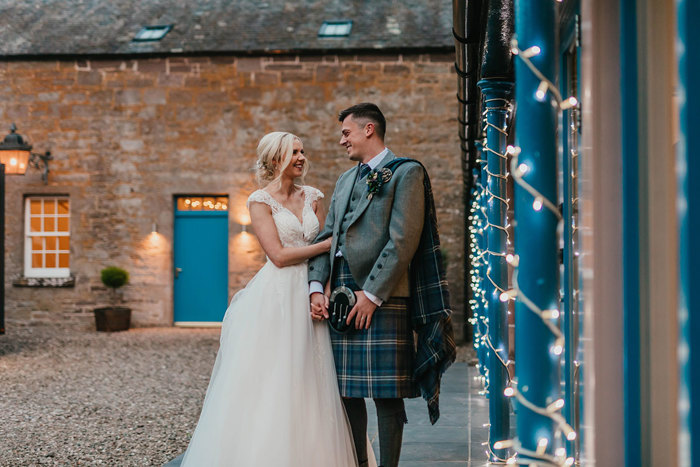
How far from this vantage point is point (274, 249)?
318 cm

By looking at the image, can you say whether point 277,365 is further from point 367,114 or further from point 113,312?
point 113,312

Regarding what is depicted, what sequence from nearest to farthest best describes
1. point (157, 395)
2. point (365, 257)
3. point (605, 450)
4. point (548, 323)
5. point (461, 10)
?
point (548, 323)
point (605, 450)
point (365, 257)
point (461, 10)
point (157, 395)

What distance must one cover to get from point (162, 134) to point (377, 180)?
35.9ft

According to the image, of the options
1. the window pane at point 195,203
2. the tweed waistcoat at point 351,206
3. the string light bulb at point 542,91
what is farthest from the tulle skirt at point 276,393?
the window pane at point 195,203

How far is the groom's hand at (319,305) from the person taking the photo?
3025 millimetres

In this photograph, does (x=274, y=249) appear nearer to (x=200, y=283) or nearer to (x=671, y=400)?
(x=671, y=400)

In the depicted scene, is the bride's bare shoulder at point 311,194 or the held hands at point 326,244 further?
the bride's bare shoulder at point 311,194

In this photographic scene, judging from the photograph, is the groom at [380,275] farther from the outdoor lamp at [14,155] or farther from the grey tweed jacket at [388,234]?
the outdoor lamp at [14,155]

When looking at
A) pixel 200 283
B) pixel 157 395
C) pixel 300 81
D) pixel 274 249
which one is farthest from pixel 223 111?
pixel 274 249

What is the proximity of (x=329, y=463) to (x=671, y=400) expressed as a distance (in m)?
1.65

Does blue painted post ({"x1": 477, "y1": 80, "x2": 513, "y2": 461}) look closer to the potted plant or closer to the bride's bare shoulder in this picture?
the bride's bare shoulder

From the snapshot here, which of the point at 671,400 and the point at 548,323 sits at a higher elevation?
the point at 548,323

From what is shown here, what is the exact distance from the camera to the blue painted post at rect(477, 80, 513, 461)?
11.7ft

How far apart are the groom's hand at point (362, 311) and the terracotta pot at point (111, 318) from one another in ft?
34.4
